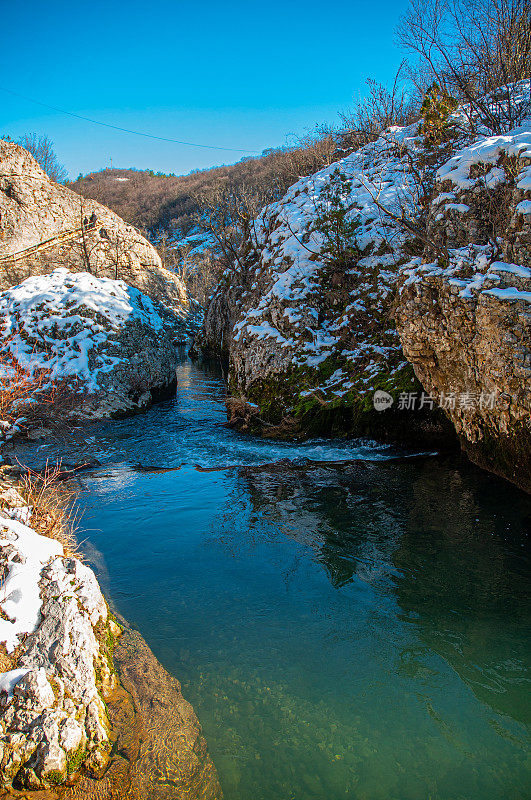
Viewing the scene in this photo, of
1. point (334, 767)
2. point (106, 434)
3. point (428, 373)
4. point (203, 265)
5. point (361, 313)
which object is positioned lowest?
point (334, 767)

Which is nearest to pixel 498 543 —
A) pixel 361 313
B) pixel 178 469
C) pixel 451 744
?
pixel 451 744

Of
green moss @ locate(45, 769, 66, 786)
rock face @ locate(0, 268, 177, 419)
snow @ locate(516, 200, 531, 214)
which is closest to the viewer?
green moss @ locate(45, 769, 66, 786)

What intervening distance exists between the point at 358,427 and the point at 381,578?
206 inches

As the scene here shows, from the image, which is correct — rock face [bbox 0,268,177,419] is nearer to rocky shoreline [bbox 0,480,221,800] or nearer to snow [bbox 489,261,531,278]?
rocky shoreline [bbox 0,480,221,800]

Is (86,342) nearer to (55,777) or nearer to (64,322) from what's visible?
(64,322)

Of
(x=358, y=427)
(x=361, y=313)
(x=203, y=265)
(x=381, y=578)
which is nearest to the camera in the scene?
(x=381, y=578)

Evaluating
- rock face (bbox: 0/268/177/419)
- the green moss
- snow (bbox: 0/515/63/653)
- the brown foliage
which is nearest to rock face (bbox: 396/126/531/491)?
→ snow (bbox: 0/515/63/653)

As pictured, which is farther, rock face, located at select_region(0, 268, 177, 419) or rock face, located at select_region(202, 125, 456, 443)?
rock face, located at select_region(0, 268, 177, 419)

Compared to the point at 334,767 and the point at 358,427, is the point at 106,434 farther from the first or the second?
the point at 334,767

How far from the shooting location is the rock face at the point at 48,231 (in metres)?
22.0

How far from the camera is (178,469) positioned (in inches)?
352

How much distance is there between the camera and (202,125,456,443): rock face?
33.8 feet

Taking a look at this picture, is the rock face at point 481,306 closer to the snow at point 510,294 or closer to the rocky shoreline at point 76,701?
the snow at point 510,294

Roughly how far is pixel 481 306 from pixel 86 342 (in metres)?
9.90
